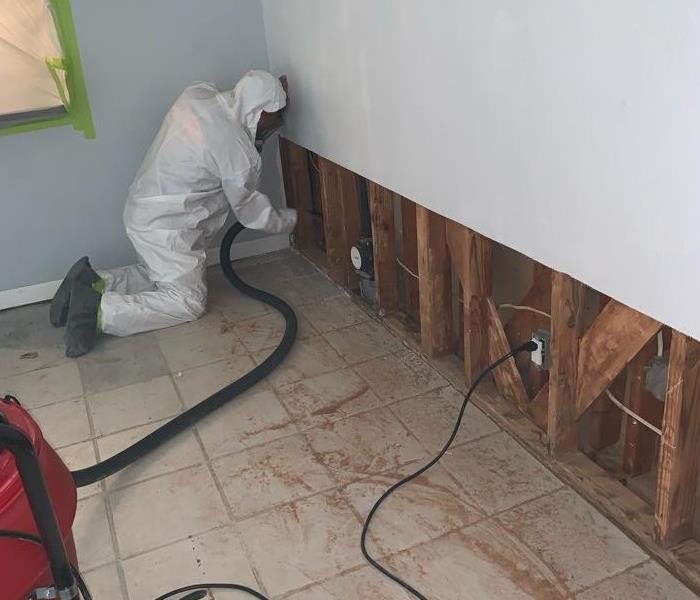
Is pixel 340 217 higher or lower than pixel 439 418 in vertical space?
higher

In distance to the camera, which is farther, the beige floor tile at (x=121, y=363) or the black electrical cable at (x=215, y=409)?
the beige floor tile at (x=121, y=363)

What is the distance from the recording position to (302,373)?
2.71m

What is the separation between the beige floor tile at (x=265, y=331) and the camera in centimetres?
296

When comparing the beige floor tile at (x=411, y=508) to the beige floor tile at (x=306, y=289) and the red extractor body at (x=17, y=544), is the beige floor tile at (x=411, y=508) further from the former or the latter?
the beige floor tile at (x=306, y=289)

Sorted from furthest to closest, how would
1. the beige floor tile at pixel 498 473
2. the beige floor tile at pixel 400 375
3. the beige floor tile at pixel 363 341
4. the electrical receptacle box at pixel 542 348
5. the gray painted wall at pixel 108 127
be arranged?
the gray painted wall at pixel 108 127 → the beige floor tile at pixel 363 341 → the beige floor tile at pixel 400 375 → the electrical receptacle box at pixel 542 348 → the beige floor tile at pixel 498 473

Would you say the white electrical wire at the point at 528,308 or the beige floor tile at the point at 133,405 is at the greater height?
the white electrical wire at the point at 528,308

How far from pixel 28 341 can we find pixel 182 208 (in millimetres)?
902

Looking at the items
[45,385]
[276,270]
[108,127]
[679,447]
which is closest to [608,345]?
[679,447]

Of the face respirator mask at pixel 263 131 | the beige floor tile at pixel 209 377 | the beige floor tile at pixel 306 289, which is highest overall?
the face respirator mask at pixel 263 131

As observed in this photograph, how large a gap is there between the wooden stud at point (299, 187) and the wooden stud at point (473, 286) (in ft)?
4.83

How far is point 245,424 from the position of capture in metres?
2.42

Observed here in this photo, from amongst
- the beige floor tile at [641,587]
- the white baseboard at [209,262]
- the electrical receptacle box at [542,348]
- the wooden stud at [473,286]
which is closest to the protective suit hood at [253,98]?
the white baseboard at [209,262]

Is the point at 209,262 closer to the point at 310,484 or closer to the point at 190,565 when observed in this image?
the point at 310,484

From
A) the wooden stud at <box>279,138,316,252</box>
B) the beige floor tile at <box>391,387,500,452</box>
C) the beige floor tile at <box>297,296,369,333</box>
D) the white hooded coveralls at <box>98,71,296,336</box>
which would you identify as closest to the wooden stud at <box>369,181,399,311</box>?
the beige floor tile at <box>297,296,369,333</box>
